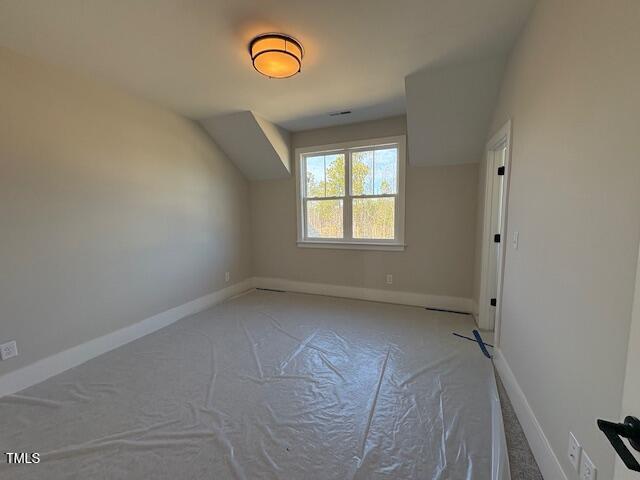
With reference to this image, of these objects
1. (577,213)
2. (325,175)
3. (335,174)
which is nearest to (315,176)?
(325,175)

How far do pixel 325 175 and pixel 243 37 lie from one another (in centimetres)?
237

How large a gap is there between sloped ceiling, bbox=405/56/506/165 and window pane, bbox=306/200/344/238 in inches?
51.5

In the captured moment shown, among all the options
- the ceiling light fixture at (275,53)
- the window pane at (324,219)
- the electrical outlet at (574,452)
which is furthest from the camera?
the window pane at (324,219)

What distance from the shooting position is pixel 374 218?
12.9 feet

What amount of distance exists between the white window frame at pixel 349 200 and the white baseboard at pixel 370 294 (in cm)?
63

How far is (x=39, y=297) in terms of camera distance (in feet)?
7.09

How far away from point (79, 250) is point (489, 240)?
3.89m

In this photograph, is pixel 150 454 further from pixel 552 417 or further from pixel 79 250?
pixel 552 417

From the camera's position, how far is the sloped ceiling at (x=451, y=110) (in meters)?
A: 2.42

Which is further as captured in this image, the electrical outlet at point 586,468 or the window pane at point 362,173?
the window pane at point 362,173

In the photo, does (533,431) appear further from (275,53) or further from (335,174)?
(335,174)

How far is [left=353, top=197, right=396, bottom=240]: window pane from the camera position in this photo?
3844 mm

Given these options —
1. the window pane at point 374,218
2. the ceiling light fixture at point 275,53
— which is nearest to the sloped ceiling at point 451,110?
the window pane at point 374,218

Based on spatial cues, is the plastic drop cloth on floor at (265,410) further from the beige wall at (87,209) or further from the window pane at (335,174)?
the window pane at (335,174)
